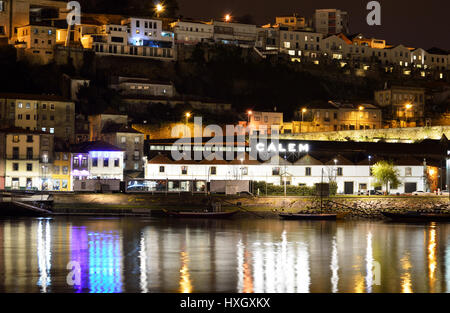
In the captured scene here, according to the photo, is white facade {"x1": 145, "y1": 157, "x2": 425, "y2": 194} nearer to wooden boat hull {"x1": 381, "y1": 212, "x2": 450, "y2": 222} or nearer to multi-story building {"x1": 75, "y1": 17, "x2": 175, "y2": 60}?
wooden boat hull {"x1": 381, "y1": 212, "x2": 450, "y2": 222}

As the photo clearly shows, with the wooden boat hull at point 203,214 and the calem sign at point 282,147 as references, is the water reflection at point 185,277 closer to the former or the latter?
the wooden boat hull at point 203,214

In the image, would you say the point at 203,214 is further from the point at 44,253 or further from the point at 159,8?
the point at 159,8

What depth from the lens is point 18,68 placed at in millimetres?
75000

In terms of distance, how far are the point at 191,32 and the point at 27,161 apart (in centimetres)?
3688

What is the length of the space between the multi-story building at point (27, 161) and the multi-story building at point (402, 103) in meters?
42.2

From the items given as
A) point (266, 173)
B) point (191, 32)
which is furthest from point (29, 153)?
point (191, 32)

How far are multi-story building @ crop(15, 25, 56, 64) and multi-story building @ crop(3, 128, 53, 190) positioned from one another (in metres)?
19.7

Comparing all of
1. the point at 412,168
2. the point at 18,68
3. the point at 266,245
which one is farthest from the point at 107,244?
the point at 18,68

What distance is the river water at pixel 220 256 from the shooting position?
25141 mm

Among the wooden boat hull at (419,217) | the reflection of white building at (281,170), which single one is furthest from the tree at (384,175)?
the wooden boat hull at (419,217)

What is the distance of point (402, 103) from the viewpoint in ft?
292

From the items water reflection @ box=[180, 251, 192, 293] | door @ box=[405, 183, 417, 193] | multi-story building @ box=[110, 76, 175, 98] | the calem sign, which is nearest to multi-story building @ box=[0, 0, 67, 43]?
multi-story building @ box=[110, 76, 175, 98]
